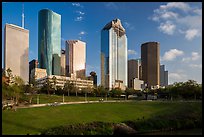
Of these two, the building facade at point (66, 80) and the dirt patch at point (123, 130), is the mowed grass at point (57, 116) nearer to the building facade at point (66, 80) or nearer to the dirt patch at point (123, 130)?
the dirt patch at point (123, 130)

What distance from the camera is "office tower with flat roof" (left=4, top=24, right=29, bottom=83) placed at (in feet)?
536

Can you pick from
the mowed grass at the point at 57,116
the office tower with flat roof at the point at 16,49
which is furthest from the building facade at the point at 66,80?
the mowed grass at the point at 57,116

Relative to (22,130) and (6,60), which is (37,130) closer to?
(22,130)

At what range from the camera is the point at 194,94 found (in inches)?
3002

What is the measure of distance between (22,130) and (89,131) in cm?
664

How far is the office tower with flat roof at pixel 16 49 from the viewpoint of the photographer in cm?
16346

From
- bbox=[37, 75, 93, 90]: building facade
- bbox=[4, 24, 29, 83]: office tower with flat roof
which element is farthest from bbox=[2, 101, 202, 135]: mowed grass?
bbox=[4, 24, 29, 83]: office tower with flat roof

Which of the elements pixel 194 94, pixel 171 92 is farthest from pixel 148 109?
pixel 171 92

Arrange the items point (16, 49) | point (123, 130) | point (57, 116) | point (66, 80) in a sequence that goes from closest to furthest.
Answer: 1. point (123, 130)
2. point (57, 116)
3. point (66, 80)
4. point (16, 49)

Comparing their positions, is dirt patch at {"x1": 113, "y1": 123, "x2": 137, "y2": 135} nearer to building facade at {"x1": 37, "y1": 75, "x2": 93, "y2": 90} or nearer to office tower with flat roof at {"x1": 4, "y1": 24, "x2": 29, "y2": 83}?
building facade at {"x1": 37, "y1": 75, "x2": 93, "y2": 90}

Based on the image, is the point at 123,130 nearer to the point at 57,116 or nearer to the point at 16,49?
the point at 57,116

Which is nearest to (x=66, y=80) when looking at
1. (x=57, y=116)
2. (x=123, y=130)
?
(x=57, y=116)

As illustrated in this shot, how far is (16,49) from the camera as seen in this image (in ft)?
558

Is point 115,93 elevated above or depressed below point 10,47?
below
